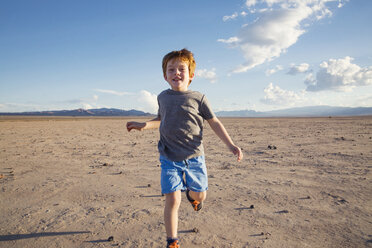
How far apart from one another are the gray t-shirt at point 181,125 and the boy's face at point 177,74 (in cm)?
8

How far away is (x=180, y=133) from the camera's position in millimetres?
2387

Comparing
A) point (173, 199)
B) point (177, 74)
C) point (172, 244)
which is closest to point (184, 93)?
point (177, 74)

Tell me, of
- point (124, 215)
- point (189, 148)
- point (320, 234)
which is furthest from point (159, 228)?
point (320, 234)

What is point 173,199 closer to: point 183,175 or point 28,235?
point 183,175

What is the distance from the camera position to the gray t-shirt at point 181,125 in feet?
7.82

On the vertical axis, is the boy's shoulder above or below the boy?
above

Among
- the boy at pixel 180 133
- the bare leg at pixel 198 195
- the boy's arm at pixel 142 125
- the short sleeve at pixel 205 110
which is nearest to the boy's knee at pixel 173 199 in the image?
the boy at pixel 180 133

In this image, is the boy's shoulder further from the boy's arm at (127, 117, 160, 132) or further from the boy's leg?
the boy's leg

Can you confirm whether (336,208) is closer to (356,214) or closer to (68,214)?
(356,214)

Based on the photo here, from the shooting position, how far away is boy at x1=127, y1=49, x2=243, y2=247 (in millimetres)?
2309

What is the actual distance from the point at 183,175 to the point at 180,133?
0.46 m

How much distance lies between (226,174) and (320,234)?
231cm

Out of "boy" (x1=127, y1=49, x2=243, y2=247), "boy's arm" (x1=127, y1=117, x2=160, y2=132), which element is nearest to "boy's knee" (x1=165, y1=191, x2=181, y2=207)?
"boy" (x1=127, y1=49, x2=243, y2=247)

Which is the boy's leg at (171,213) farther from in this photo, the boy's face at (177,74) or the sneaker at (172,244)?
the boy's face at (177,74)
